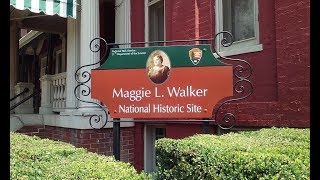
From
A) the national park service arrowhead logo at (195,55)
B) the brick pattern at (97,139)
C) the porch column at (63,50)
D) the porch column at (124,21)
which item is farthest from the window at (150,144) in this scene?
the porch column at (63,50)

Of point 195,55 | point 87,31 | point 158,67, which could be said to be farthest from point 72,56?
point 195,55

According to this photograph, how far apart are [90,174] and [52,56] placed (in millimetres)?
13323

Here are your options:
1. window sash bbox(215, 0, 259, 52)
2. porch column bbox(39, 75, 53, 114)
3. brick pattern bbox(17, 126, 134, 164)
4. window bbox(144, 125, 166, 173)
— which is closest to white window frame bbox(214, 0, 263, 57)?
window sash bbox(215, 0, 259, 52)

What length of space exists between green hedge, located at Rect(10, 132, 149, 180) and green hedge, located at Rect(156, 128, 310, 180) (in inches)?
27.3

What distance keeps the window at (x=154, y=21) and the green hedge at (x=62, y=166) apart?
508cm

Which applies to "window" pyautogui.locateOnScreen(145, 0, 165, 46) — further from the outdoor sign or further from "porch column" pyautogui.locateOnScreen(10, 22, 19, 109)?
"porch column" pyautogui.locateOnScreen(10, 22, 19, 109)

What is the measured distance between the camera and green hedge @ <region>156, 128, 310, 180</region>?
274 cm

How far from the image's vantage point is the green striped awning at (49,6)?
7261mm

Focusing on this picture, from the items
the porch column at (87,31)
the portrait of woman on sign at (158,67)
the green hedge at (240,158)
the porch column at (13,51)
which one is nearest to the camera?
the green hedge at (240,158)

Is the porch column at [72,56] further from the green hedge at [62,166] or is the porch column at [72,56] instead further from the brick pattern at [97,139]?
the green hedge at [62,166]

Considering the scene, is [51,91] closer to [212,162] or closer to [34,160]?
[34,160]

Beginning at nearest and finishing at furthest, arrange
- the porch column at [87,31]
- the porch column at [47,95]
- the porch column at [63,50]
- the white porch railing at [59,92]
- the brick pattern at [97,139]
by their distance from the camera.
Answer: the brick pattern at [97,139] → the porch column at [87,31] → the white porch railing at [59,92] → the porch column at [47,95] → the porch column at [63,50]
